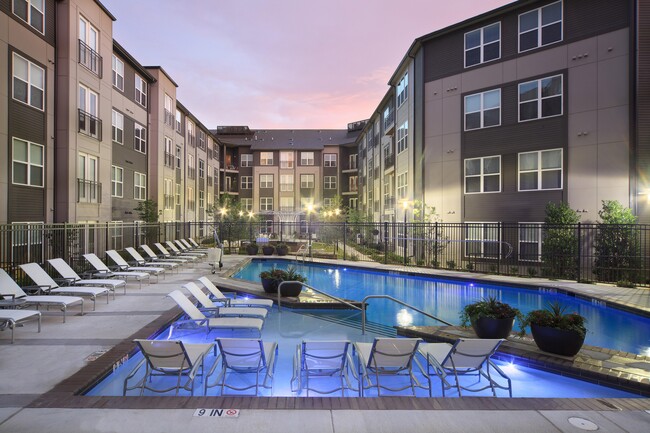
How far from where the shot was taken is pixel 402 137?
83.0 ft

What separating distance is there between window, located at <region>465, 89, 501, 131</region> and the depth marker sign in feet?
63.1

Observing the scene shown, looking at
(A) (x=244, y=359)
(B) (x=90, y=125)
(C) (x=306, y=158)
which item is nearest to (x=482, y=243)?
(A) (x=244, y=359)

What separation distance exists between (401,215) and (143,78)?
2002 centimetres

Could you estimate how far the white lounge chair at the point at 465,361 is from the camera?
5.21 meters

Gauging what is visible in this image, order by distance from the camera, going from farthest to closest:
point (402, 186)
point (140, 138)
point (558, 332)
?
point (402, 186)
point (140, 138)
point (558, 332)

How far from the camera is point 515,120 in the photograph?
1848 cm

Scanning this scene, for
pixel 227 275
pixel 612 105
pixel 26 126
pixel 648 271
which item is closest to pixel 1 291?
pixel 227 275

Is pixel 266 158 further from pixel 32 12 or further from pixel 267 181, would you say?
pixel 32 12

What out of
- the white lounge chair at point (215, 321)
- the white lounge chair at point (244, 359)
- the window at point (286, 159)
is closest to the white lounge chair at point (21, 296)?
the white lounge chair at point (215, 321)

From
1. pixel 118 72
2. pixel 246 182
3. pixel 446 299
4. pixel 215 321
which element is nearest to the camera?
pixel 215 321

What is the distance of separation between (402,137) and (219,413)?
23.5 metres

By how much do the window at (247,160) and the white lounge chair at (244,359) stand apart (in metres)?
47.2

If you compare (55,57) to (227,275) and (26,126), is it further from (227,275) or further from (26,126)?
(227,275)

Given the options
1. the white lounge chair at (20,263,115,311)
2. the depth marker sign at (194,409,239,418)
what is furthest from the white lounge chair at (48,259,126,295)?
the depth marker sign at (194,409,239,418)
